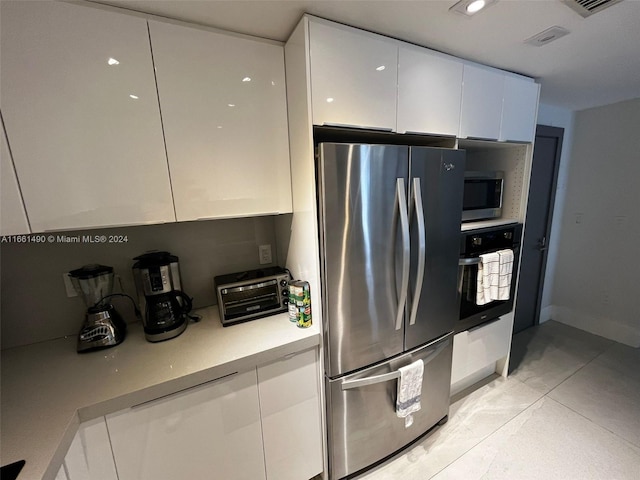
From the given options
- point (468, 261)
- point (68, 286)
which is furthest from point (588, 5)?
point (68, 286)

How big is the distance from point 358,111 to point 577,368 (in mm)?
2928

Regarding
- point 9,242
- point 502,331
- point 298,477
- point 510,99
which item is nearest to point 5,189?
point 9,242

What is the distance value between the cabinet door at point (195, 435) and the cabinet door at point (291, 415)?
5 centimetres

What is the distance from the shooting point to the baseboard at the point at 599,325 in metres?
2.53

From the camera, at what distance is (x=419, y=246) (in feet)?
4.37

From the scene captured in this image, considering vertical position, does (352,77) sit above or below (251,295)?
above

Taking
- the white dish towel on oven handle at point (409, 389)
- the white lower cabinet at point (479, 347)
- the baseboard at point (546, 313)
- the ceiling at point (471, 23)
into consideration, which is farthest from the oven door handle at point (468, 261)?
the baseboard at point (546, 313)

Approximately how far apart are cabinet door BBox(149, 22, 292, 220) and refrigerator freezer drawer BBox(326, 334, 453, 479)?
39.8 inches

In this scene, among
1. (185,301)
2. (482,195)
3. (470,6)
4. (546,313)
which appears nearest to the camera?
(470,6)

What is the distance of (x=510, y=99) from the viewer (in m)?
1.66

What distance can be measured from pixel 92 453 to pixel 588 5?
2.52 m

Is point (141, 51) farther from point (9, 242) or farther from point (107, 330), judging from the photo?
point (107, 330)

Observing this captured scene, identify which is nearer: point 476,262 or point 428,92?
point 428,92

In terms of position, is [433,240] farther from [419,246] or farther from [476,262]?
[476,262]
